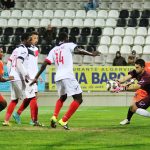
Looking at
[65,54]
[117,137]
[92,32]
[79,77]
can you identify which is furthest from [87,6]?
[117,137]

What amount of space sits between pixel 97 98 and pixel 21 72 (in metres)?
12.3

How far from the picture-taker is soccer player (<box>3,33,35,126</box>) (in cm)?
1466

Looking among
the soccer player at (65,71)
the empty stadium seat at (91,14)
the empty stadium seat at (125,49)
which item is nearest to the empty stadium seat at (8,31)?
the empty stadium seat at (91,14)

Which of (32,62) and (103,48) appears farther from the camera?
(103,48)

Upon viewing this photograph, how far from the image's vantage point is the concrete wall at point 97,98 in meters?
26.3

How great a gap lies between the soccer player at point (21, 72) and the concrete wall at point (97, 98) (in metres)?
11.0

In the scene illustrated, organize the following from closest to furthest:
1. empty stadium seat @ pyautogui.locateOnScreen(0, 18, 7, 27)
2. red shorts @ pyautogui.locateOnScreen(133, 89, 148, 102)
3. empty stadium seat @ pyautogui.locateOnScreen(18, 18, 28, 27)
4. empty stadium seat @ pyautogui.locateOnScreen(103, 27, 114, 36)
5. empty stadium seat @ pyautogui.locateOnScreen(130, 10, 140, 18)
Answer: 1. red shorts @ pyautogui.locateOnScreen(133, 89, 148, 102)
2. empty stadium seat @ pyautogui.locateOnScreen(103, 27, 114, 36)
3. empty stadium seat @ pyautogui.locateOnScreen(130, 10, 140, 18)
4. empty stadium seat @ pyautogui.locateOnScreen(18, 18, 28, 27)
5. empty stadium seat @ pyautogui.locateOnScreen(0, 18, 7, 27)

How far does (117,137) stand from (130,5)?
23.1 meters

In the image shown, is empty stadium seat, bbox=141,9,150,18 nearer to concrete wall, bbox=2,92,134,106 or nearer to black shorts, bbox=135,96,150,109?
concrete wall, bbox=2,92,134,106

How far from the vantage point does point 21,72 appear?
14594 mm

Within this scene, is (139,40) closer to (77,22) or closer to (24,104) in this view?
(77,22)

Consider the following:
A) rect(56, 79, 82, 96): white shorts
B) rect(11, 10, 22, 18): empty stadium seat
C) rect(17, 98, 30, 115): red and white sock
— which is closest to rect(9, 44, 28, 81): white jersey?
rect(17, 98, 30, 115): red and white sock

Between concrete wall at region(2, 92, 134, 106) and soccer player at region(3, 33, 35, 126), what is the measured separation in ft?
36.2

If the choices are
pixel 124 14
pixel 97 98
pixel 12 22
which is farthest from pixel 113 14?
pixel 97 98
